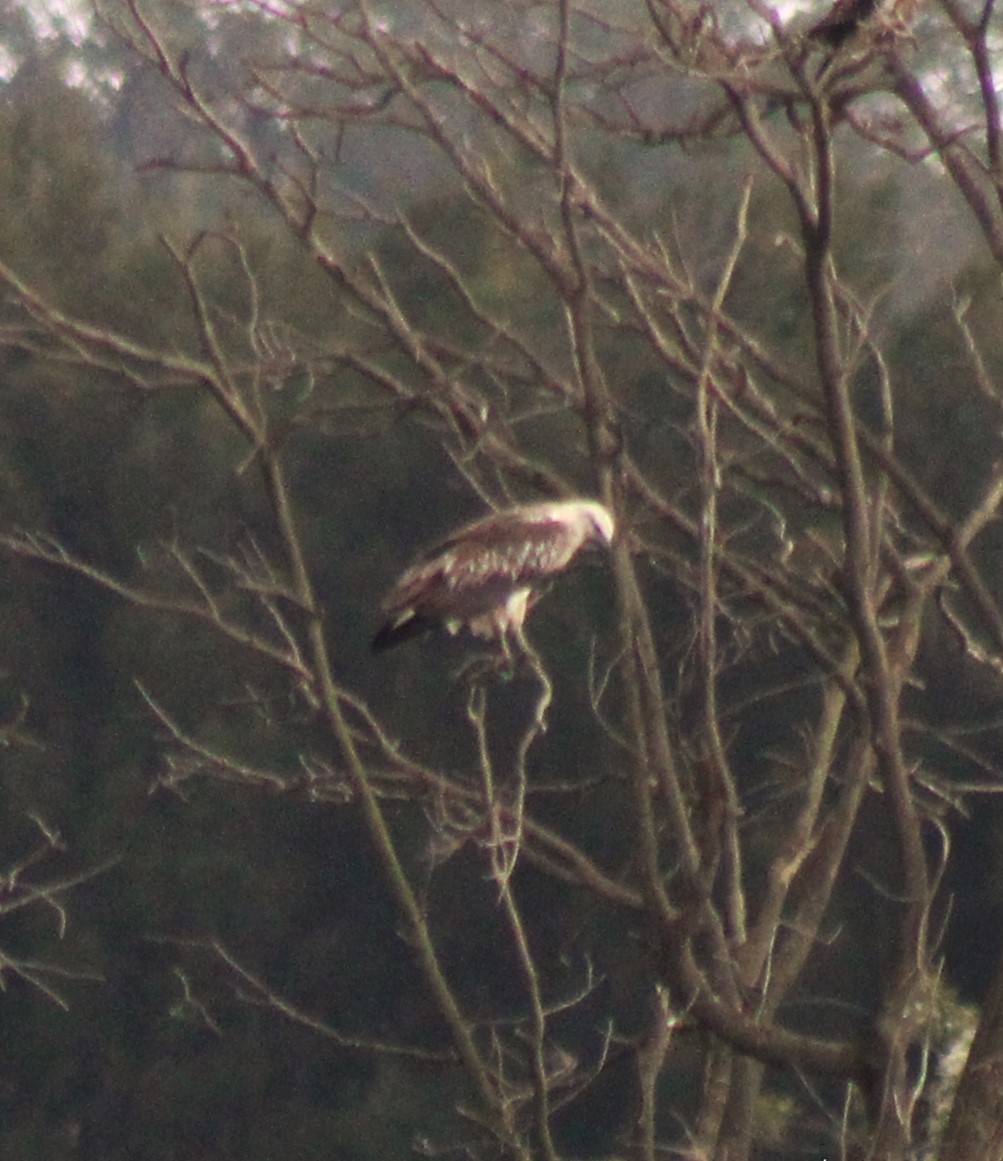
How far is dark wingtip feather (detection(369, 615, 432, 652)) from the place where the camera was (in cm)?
582

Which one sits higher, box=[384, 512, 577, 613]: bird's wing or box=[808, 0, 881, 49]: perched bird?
box=[808, 0, 881, 49]: perched bird

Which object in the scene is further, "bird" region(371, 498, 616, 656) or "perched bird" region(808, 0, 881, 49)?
"bird" region(371, 498, 616, 656)

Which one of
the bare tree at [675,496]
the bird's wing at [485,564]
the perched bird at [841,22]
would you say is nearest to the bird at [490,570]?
the bird's wing at [485,564]

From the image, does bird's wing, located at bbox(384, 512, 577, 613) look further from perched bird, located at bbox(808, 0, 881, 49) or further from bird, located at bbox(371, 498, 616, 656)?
perched bird, located at bbox(808, 0, 881, 49)

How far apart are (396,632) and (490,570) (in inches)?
12.5

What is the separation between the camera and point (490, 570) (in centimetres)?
598

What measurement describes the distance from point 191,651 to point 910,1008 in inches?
449

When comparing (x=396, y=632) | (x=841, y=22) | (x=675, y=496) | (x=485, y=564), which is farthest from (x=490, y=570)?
(x=841, y=22)

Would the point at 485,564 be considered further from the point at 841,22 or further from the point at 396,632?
the point at 841,22

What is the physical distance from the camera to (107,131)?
17500mm

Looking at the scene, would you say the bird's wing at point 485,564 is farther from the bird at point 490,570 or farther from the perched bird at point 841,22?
the perched bird at point 841,22

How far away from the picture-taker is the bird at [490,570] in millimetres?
5887

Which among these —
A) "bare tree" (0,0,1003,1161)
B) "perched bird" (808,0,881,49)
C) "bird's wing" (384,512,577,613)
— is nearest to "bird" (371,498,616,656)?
"bird's wing" (384,512,577,613)

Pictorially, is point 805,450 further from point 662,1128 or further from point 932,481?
point 662,1128
